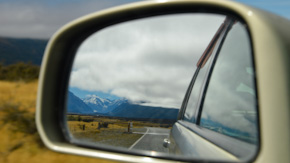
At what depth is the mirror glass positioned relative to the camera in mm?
2146

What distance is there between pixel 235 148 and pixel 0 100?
18.2 ft

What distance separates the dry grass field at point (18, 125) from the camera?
5.03 meters

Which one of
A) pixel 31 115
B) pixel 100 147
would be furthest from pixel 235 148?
pixel 31 115

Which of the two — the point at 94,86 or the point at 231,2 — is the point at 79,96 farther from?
the point at 231,2

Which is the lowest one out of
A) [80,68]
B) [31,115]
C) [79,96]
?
[31,115]

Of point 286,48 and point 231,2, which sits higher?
Answer: point 231,2

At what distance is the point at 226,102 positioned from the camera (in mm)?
2064

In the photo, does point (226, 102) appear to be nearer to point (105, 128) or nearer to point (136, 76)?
point (136, 76)

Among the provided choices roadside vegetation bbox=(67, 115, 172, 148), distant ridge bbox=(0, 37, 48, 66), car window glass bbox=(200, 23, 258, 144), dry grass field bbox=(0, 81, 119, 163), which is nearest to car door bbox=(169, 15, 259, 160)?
car window glass bbox=(200, 23, 258, 144)

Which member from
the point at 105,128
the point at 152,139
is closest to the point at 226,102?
the point at 152,139

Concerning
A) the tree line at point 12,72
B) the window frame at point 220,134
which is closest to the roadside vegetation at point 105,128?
the window frame at point 220,134

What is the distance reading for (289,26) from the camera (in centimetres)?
164

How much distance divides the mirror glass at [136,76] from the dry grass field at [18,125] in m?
2.30

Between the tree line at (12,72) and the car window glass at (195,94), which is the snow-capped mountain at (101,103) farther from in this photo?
the tree line at (12,72)
